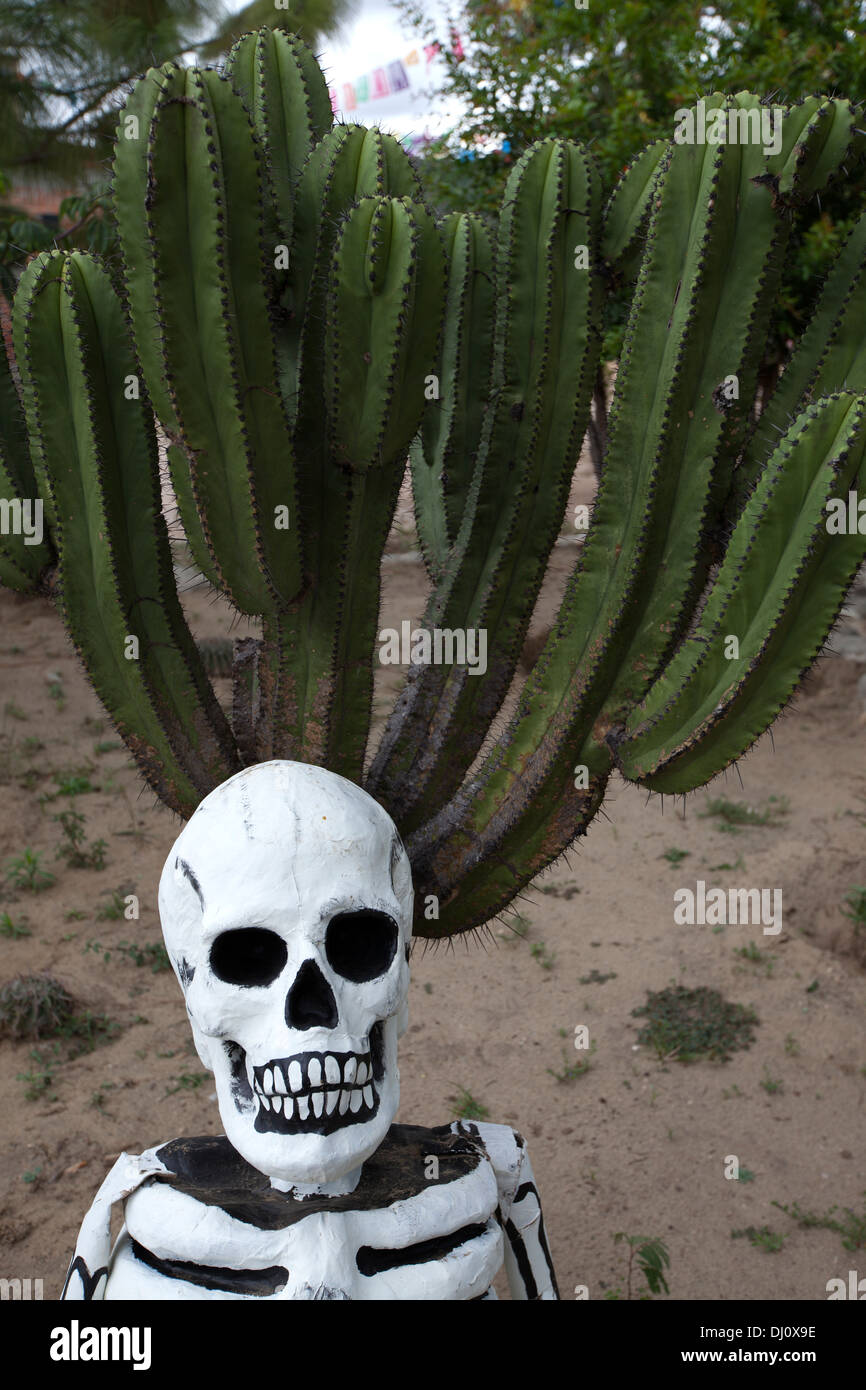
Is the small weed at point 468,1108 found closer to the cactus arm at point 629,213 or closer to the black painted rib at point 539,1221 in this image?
the black painted rib at point 539,1221

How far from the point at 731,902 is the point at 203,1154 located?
4.36 m

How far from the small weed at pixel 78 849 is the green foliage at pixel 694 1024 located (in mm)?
3154

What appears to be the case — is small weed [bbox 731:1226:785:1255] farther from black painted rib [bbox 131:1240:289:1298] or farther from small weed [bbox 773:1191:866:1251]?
black painted rib [bbox 131:1240:289:1298]

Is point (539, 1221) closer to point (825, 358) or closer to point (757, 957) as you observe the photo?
point (825, 358)

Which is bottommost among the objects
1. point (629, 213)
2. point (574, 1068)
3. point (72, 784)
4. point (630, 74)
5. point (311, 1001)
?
point (574, 1068)

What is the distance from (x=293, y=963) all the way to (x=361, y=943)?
18 centimetres

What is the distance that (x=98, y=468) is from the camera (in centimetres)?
235

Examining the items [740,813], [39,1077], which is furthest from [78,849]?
[740,813]

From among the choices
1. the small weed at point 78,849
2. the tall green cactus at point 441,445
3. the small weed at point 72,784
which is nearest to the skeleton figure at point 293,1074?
the tall green cactus at point 441,445

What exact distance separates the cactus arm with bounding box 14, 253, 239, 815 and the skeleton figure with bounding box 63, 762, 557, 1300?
462mm

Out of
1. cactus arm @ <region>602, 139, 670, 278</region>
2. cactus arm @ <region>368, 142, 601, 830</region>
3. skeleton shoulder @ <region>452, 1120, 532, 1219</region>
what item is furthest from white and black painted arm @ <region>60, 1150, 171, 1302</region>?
cactus arm @ <region>602, 139, 670, 278</region>

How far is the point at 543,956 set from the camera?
19.1 ft
